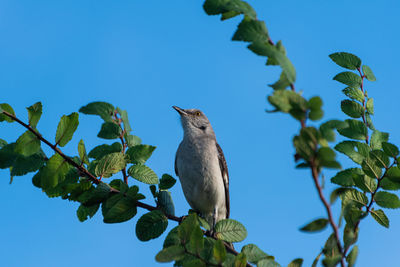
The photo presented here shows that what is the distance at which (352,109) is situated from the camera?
3945mm

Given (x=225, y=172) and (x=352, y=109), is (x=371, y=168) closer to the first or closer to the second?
(x=352, y=109)

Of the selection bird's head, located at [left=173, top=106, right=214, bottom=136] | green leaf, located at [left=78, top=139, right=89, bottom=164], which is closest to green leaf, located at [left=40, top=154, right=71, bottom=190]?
green leaf, located at [left=78, top=139, right=89, bottom=164]

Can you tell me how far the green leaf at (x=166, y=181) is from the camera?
4.38 meters

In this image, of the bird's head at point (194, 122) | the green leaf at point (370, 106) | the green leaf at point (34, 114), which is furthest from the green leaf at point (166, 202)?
the bird's head at point (194, 122)

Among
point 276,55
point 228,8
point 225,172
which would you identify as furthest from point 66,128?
point 225,172

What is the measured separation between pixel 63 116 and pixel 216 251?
1.81m

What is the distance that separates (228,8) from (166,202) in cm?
229

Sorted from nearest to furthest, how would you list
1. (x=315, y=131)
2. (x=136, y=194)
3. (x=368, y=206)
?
(x=315, y=131), (x=368, y=206), (x=136, y=194)

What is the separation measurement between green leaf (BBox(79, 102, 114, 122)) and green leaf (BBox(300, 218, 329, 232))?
2345 mm

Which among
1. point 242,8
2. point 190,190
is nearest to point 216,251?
point 242,8

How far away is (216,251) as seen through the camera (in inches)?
106

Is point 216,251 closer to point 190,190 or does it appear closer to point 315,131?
point 315,131

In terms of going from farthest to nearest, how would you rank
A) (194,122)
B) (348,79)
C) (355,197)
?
(194,122), (348,79), (355,197)

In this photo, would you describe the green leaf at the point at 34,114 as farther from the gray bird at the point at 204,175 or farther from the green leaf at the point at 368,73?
the gray bird at the point at 204,175
